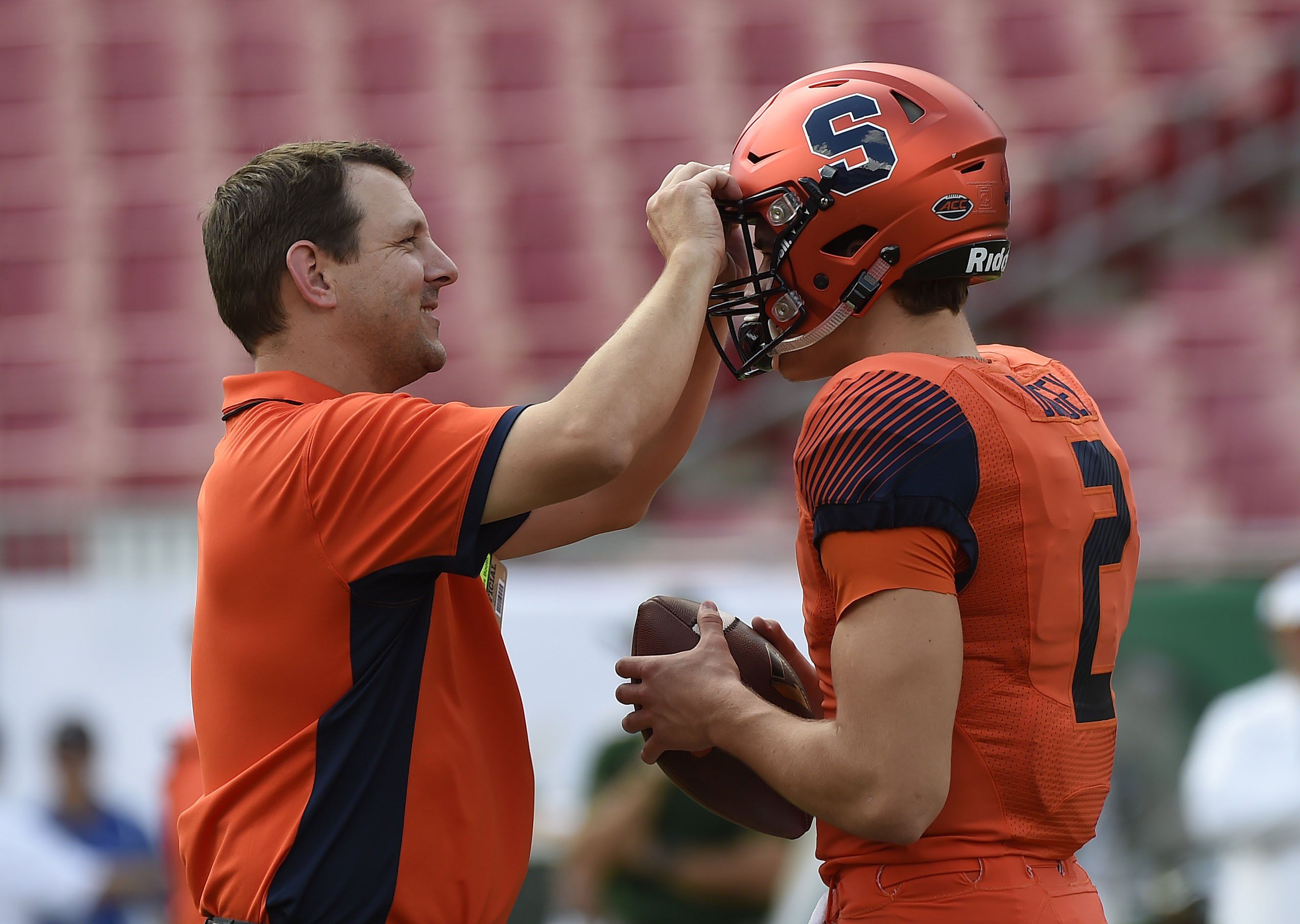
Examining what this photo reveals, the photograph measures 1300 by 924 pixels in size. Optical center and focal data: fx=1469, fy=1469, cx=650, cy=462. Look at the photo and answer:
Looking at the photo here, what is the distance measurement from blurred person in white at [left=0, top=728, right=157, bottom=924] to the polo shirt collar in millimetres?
4035

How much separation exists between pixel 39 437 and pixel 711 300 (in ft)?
22.9

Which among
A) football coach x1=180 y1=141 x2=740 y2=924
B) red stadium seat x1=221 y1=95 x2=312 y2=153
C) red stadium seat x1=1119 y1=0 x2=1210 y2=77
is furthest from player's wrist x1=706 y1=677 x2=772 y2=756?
red stadium seat x1=1119 y1=0 x2=1210 y2=77

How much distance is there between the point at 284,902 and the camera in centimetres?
232

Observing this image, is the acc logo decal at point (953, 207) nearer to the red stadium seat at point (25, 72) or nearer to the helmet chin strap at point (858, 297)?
the helmet chin strap at point (858, 297)

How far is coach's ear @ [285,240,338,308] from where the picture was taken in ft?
8.44

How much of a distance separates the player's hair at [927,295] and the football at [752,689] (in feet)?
2.02

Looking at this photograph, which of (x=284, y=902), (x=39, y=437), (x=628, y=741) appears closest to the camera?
(x=284, y=902)

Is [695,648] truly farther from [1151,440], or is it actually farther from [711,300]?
[1151,440]

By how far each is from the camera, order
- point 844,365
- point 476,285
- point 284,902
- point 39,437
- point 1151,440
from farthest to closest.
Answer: point 476,285 < point 39,437 < point 1151,440 < point 844,365 < point 284,902

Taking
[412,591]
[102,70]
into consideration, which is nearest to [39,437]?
[102,70]

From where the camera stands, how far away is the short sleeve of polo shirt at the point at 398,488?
7.61 feet

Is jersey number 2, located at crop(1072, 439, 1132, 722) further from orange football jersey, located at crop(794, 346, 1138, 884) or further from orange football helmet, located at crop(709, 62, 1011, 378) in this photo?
orange football helmet, located at crop(709, 62, 1011, 378)

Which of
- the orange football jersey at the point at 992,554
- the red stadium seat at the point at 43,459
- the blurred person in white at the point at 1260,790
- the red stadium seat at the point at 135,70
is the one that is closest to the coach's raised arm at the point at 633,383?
the orange football jersey at the point at 992,554

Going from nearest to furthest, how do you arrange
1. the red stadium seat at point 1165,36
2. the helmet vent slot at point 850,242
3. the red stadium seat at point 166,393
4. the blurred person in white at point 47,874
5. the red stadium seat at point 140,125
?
the helmet vent slot at point 850,242
the blurred person in white at point 47,874
the red stadium seat at point 166,393
the red stadium seat at point 1165,36
the red stadium seat at point 140,125
